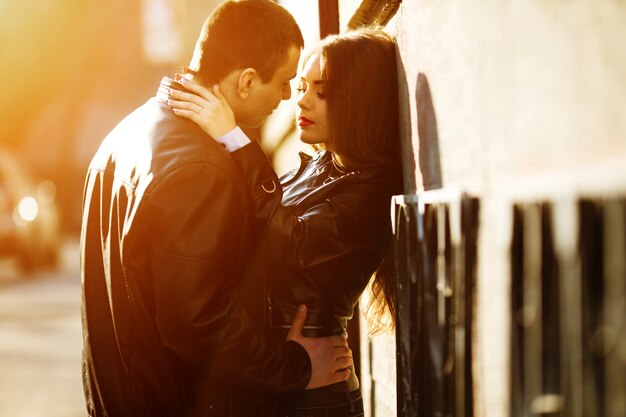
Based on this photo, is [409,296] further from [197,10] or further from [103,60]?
[103,60]

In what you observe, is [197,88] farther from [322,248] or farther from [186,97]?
[322,248]

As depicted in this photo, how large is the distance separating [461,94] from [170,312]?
1010 mm

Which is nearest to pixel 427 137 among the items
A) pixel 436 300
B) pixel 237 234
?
pixel 436 300

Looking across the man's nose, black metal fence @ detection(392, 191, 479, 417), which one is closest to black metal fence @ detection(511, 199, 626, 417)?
black metal fence @ detection(392, 191, 479, 417)

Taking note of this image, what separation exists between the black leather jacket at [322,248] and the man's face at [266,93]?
0.72 ft

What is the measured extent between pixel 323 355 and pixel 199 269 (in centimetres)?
60

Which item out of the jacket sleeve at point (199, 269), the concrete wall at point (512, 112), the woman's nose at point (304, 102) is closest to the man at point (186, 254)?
the jacket sleeve at point (199, 269)

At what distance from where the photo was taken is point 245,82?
2.75m

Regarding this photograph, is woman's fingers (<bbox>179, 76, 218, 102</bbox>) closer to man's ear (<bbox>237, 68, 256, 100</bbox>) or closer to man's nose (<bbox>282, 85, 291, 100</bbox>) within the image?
man's ear (<bbox>237, 68, 256, 100</bbox>)

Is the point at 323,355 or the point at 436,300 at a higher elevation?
the point at 436,300

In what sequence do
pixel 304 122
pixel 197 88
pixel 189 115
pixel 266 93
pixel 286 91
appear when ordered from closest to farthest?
pixel 189 115
pixel 197 88
pixel 266 93
pixel 286 91
pixel 304 122

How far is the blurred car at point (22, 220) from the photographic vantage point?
50.2ft

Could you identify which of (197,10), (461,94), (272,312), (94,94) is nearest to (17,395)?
(272,312)

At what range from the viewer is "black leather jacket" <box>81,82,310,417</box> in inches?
91.6
